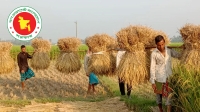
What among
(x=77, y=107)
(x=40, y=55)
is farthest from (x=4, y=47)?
(x=77, y=107)

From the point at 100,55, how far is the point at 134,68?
5.15 feet

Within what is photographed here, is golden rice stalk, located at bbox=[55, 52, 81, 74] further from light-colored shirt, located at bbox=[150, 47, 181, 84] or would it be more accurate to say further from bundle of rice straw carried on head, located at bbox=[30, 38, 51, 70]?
light-colored shirt, located at bbox=[150, 47, 181, 84]

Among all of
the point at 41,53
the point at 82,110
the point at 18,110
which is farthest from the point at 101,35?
A: the point at 41,53

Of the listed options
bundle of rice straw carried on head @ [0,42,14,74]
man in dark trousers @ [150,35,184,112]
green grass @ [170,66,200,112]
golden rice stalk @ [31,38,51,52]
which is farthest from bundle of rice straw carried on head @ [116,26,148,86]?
bundle of rice straw carried on head @ [0,42,14,74]

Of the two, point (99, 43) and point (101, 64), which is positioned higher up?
point (99, 43)

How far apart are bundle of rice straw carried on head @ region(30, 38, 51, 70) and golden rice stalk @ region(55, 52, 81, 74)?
4.37 ft

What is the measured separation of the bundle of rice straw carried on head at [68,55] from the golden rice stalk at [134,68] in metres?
2.97

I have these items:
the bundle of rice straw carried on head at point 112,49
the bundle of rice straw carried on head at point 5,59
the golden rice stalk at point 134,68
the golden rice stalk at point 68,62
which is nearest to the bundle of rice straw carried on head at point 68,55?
the golden rice stalk at point 68,62

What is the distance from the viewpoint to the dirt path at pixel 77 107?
22.3 ft

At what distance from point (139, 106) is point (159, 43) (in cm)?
147

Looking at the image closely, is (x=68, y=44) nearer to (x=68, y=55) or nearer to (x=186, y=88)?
(x=68, y=55)

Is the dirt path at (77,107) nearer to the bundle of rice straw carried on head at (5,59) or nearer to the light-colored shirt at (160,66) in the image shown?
the light-colored shirt at (160,66)

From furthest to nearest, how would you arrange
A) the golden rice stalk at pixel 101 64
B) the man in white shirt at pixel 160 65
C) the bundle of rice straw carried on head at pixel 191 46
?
the golden rice stalk at pixel 101 64 → the man in white shirt at pixel 160 65 → the bundle of rice straw carried on head at pixel 191 46

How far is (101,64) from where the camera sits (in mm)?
7941
